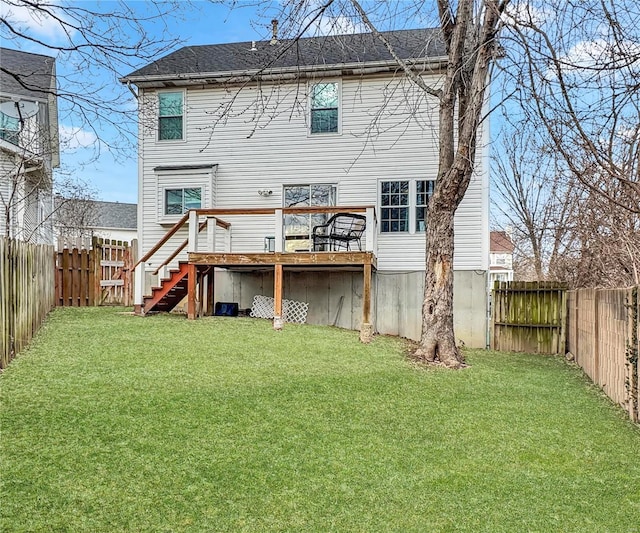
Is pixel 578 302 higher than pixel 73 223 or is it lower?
lower

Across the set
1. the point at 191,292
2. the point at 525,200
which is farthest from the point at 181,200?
the point at 525,200

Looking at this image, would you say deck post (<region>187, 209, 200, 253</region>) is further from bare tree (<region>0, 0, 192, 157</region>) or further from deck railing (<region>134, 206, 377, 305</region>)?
bare tree (<region>0, 0, 192, 157</region>)

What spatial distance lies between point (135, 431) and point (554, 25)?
5286 mm

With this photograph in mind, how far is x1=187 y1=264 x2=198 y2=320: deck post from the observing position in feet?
32.1

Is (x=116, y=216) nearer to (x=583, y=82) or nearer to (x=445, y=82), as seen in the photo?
(x=445, y=82)

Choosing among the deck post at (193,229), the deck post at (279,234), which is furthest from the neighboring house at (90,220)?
the deck post at (279,234)

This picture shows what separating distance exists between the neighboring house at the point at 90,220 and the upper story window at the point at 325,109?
20.4 ft

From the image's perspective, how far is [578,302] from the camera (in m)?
8.76

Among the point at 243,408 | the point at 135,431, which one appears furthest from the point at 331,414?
the point at 135,431

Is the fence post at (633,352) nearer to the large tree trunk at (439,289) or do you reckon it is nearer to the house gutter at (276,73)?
the large tree trunk at (439,289)

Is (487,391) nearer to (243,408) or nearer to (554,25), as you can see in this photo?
(243,408)

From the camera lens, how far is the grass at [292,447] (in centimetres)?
305

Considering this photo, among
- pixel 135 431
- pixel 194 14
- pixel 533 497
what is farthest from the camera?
pixel 194 14

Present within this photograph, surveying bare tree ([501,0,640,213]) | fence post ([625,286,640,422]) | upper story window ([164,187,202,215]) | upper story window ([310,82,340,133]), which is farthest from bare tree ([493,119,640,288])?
upper story window ([164,187,202,215])
